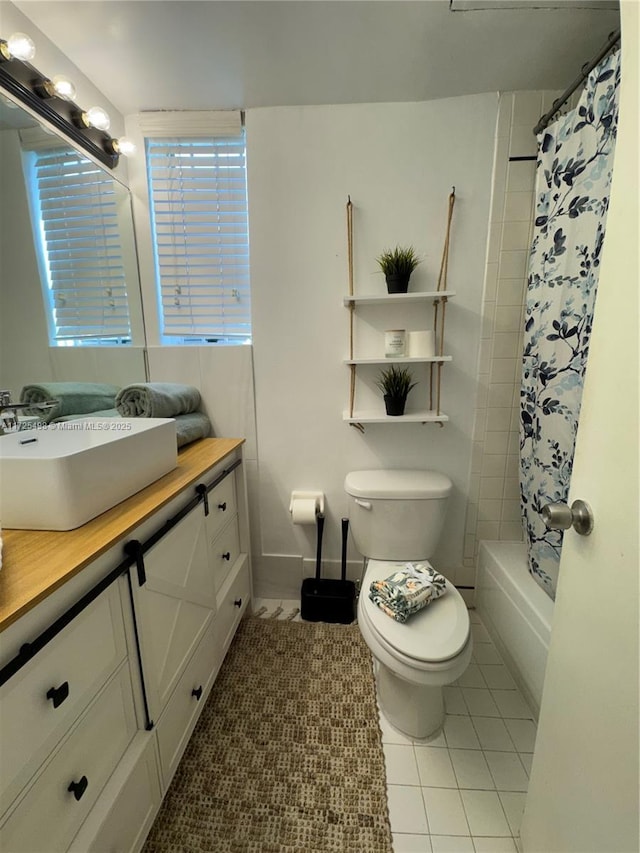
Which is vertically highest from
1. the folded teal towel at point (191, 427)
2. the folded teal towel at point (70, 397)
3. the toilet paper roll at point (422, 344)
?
the toilet paper roll at point (422, 344)

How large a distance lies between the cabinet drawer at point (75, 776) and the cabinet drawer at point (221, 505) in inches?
20.8

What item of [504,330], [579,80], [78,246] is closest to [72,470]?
[78,246]

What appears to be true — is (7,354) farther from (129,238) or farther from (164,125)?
(164,125)

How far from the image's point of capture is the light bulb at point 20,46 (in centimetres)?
92

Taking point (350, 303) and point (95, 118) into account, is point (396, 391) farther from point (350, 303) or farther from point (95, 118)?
point (95, 118)

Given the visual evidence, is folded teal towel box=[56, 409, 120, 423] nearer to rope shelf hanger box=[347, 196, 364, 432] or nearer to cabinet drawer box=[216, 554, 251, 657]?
cabinet drawer box=[216, 554, 251, 657]

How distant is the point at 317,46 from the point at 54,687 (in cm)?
187

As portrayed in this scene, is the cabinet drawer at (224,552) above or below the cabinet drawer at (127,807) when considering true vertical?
above

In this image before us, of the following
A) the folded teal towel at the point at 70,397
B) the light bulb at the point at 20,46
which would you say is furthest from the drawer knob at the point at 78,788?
the light bulb at the point at 20,46

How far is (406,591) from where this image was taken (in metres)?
1.17

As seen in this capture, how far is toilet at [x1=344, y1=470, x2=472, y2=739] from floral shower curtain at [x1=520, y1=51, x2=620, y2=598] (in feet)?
1.26

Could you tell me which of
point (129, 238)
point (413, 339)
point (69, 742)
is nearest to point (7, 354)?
point (129, 238)

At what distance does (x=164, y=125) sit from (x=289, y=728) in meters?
2.43

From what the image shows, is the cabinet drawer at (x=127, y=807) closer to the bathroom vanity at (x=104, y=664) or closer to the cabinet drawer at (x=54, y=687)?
the bathroom vanity at (x=104, y=664)
